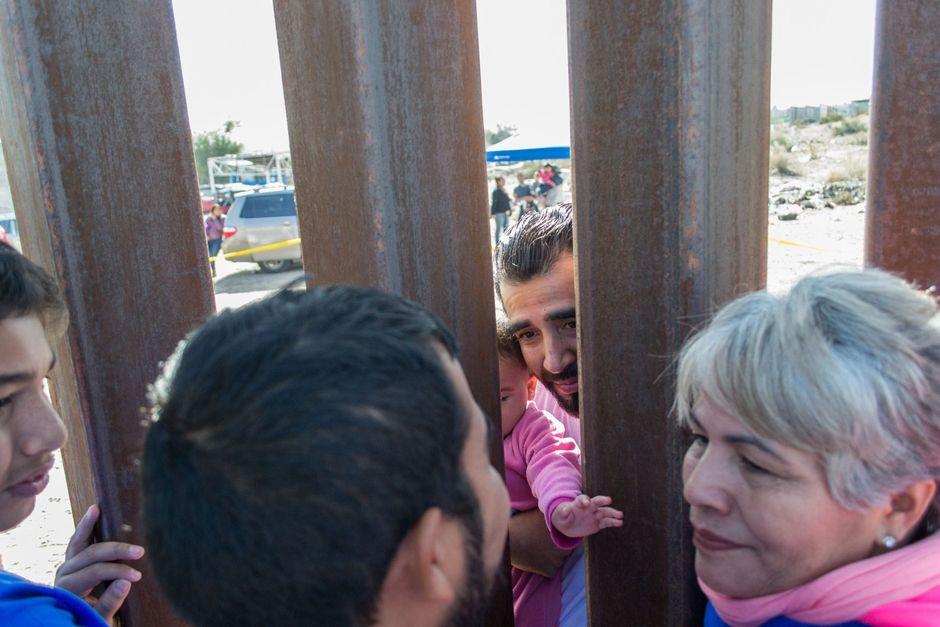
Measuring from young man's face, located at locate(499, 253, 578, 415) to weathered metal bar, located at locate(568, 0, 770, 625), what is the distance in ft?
1.83

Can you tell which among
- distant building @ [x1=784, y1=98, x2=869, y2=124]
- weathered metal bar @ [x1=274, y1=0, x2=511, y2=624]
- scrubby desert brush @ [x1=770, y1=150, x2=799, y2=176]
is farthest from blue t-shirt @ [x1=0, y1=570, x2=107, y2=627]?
distant building @ [x1=784, y1=98, x2=869, y2=124]

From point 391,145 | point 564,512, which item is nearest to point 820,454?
point 564,512

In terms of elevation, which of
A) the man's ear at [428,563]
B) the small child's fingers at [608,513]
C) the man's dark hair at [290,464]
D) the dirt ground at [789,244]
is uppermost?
the man's dark hair at [290,464]

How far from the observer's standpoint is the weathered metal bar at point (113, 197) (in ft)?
5.10

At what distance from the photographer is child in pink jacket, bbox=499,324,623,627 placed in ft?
6.04

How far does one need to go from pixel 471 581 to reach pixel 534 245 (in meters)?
1.46

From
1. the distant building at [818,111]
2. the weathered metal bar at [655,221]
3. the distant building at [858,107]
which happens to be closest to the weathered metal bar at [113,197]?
the weathered metal bar at [655,221]

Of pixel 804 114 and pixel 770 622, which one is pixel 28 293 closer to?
pixel 770 622

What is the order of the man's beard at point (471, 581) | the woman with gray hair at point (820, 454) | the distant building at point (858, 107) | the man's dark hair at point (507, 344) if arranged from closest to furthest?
the man's beard at point (471, 581) → the woman with gray hair at point (820, 454) → the man's dark hair at point (507, 344) → the distant building at point (858, 107)

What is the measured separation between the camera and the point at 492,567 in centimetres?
125

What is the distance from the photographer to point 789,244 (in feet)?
58.5

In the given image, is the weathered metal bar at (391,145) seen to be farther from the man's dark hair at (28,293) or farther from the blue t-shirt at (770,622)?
the blue t-shirt at (770,622)

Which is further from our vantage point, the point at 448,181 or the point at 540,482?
the point at 540,482

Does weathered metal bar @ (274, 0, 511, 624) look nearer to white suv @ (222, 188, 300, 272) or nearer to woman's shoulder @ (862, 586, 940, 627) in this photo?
woman's shoulder @ (862, 586, 940, 627)
